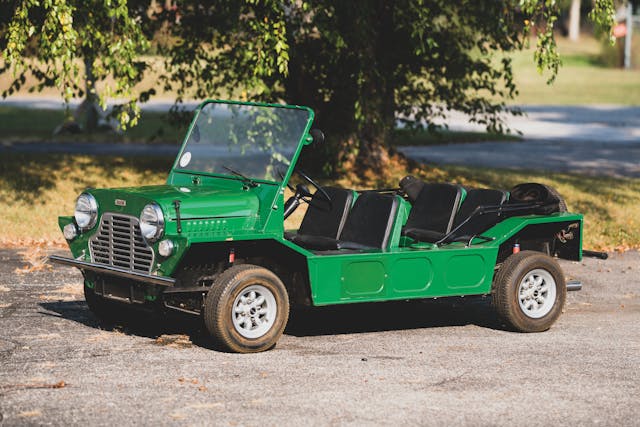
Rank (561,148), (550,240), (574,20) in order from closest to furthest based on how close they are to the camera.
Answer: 1. (550,240)
2. (561,148)
3. (574,20)

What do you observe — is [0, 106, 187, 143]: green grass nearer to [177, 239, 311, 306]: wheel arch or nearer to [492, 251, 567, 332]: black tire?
[492, 251, 567, 332]: black tire

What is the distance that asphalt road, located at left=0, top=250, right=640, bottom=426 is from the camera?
23.0 feet

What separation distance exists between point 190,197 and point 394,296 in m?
1.70

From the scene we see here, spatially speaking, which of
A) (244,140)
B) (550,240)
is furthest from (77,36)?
(550,240)

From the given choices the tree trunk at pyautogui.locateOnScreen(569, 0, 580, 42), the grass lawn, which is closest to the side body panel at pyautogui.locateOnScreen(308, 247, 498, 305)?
the grass lawn

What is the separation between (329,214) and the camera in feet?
32.4

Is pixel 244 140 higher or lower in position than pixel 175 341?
higher

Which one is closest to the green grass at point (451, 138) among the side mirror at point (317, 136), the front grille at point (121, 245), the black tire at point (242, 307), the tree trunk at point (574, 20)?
the side mirror at point (317, 136)

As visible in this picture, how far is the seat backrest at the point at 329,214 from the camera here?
32.0 ft

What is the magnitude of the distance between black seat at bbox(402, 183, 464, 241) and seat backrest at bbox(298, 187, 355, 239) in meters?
0.61

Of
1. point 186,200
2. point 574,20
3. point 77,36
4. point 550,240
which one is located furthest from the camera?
point 574,20

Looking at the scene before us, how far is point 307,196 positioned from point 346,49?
28.6 ft

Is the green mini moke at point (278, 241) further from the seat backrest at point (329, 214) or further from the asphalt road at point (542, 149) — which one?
the asphalt road at point (542, 149)

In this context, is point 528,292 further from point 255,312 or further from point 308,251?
point 255,312
